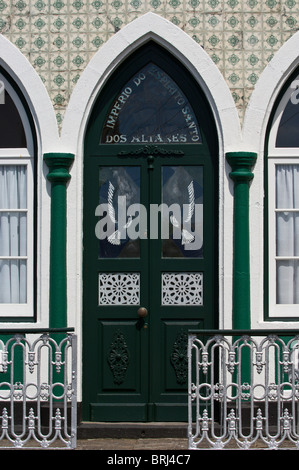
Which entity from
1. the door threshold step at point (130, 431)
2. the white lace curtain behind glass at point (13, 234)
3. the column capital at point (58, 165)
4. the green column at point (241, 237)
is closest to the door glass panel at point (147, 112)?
the column capital at point (58, 165)

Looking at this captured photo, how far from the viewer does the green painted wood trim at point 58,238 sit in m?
8.13

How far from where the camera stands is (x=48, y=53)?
Answer: 8.30 metres

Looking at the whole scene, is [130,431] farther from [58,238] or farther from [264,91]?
[264,91]

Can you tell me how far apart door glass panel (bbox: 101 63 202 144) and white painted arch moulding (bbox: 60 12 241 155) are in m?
0.27

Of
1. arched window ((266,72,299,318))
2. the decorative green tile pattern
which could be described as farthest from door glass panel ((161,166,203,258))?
the decorative green tile pattern

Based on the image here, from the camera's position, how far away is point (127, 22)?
8.26 metres

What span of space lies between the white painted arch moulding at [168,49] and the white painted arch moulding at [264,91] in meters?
0.12

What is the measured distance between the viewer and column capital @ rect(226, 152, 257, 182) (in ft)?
26.6

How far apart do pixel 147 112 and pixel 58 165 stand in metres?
1.07

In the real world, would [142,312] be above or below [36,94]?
below

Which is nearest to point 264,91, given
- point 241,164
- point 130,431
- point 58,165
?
point 241,164

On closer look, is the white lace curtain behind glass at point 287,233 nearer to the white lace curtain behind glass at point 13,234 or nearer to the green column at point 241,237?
the green column at point 241,237

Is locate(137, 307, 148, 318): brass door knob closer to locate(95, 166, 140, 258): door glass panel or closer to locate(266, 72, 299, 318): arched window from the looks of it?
locate(95, 166, 140, 258): door glass panel
